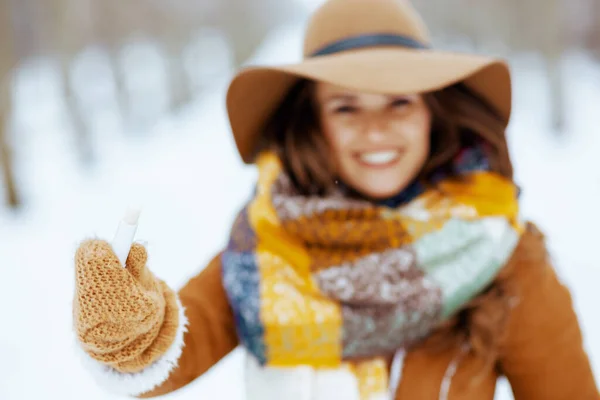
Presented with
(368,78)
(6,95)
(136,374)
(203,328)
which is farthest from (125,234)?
(6,95)

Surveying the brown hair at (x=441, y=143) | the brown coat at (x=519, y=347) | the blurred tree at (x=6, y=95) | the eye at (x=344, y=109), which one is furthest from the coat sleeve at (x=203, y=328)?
the blurred tree at (x=6, y=95)

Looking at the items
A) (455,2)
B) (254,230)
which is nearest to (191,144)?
(254,230)

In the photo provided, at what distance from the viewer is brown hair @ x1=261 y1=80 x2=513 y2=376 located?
38.0 inches

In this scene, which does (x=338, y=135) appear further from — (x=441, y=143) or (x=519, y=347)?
(x=519, y=347)

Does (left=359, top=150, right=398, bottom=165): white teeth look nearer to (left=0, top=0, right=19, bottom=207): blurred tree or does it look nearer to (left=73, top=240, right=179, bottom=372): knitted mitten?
(left=73, top=240, right=179, bottom=372): knitted mitten

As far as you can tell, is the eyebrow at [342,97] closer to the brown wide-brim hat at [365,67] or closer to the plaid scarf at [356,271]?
the brown wide-brim hat at [365,67]

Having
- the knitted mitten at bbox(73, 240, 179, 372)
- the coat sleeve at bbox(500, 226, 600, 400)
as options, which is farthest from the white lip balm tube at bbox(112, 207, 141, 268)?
the coat sleeve at bbox(500, 226, 600, 400)

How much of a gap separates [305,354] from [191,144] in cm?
667

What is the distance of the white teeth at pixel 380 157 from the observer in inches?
38.3

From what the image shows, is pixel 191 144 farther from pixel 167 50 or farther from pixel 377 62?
pixel 377 62

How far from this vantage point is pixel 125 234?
1.99 ft

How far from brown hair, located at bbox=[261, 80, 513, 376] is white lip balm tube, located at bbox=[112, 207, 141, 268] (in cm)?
51

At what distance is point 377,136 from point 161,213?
329 cm

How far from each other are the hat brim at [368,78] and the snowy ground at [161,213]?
323 millimetres
